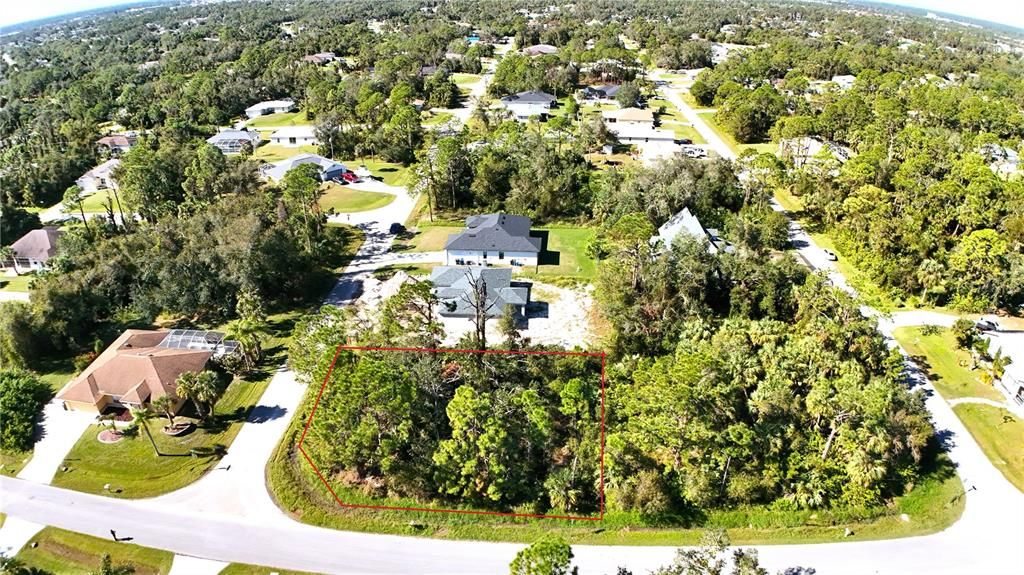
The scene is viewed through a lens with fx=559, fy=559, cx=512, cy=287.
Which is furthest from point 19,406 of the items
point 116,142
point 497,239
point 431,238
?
point 116,142

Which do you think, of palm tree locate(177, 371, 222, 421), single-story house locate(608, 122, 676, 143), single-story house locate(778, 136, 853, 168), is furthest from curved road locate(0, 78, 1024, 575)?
single-story house locate(608, 122, 676, 143)

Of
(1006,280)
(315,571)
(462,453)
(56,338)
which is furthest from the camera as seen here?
(1006,280)

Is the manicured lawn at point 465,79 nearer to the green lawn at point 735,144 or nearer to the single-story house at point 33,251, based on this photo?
the green lawn at point 735,144

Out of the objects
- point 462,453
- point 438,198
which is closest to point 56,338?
point 462,453

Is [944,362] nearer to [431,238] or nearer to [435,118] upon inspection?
[431,238]

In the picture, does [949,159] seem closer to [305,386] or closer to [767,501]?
[767,501]

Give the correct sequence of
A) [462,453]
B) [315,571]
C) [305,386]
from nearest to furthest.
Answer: [315,571] → [462,453] → [305,386]
